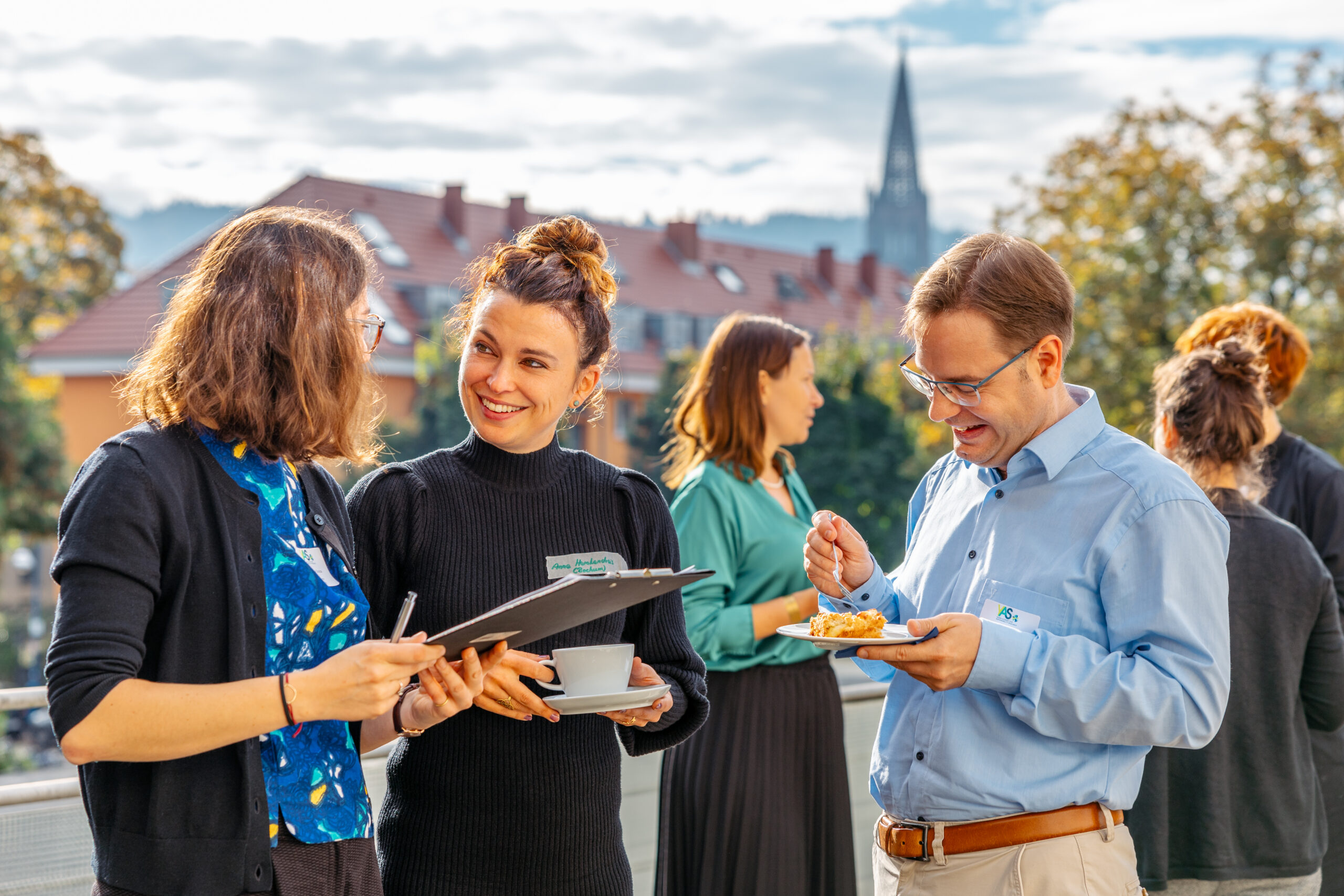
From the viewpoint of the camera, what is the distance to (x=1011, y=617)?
76.8 inches

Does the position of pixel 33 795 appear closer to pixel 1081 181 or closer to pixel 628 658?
pixel 628 658

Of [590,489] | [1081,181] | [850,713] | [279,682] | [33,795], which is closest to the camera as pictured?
[279,682]

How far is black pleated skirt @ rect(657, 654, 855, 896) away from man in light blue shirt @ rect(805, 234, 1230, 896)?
3.43 feet

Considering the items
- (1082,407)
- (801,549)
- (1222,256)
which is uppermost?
(1222,256)

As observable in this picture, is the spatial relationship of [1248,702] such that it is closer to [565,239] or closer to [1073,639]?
[1073,639]

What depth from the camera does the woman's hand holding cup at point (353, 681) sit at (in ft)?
5.01

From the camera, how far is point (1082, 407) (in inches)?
80.7

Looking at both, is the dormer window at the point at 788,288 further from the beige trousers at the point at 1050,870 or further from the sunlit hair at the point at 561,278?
the beige trousers at the point at 1050,870

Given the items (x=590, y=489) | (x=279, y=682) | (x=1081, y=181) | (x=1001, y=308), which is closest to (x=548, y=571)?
(x=590, y=489)

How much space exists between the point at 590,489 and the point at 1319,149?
1717cm

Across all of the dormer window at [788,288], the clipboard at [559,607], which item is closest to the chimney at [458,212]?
the dormer window at [788,288]

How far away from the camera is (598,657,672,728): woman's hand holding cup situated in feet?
6.67

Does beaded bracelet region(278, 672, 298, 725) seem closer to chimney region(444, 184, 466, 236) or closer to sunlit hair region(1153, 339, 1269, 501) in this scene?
sunlit hair region(1153, 339, 1269, 501)

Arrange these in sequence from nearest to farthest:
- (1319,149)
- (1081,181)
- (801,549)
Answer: (801,549), (1319,149), (1081,181)
